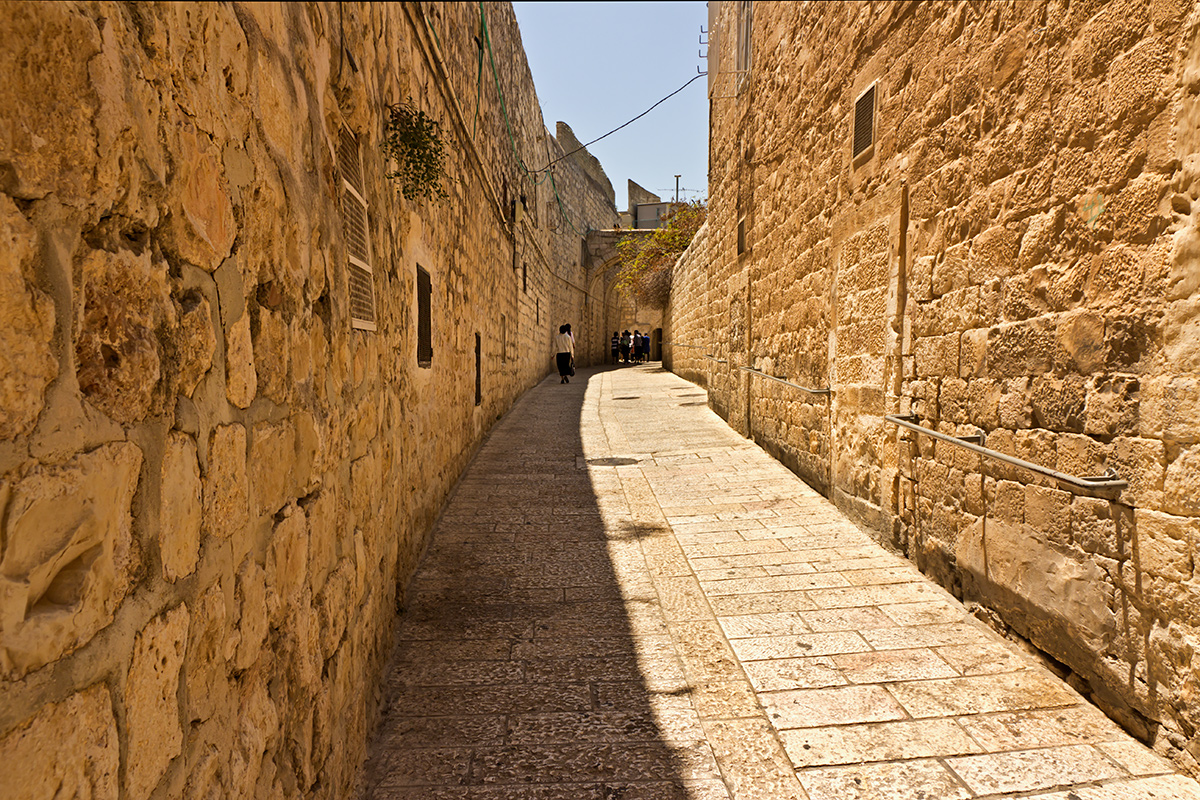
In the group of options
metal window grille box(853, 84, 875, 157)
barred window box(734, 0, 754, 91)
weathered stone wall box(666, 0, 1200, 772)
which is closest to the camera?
weathered stone wall box(666, 0, 1200, 772)

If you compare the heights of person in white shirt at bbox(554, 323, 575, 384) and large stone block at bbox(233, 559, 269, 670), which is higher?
person in white shirt at bbox(554, 323, 575, 384)

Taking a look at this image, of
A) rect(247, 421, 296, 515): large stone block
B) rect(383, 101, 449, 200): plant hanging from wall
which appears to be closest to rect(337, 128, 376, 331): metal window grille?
rect(383, 101, 449, 200): plant hanging from wall

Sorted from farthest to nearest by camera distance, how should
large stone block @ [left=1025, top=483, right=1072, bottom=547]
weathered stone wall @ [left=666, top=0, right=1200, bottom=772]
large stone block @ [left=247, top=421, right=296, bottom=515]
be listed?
large stone block @ [left=1025, top=483, right=1072, bottom=547] < weathered stone wall @ [left=666, top=0, right=1200, bottom=772] < large stone block @ [left=247, top=421, right=296, bottom=515]

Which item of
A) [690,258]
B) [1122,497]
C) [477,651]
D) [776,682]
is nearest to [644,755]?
[776,682]

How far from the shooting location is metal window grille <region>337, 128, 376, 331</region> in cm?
229

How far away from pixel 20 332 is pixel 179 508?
421mm

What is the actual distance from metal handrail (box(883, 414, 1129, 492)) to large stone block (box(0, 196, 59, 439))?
2.92 metres

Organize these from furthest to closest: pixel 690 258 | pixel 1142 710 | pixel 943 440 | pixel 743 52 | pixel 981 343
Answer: pixel 690 258 → pixel 743 52 → pixel 943 440 → pixel 981 343 → pixel 1142 710

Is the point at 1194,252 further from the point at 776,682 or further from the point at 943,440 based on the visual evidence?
the point at 776,682

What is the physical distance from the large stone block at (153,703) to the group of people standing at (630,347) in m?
25.0

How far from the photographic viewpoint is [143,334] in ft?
3.34

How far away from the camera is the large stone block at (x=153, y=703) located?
0.96 meters

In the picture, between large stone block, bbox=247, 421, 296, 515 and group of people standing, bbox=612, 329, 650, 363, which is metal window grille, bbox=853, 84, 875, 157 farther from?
group of people standing, bbox=612, 329, 650, 363

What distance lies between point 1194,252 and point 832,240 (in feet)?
10.2
